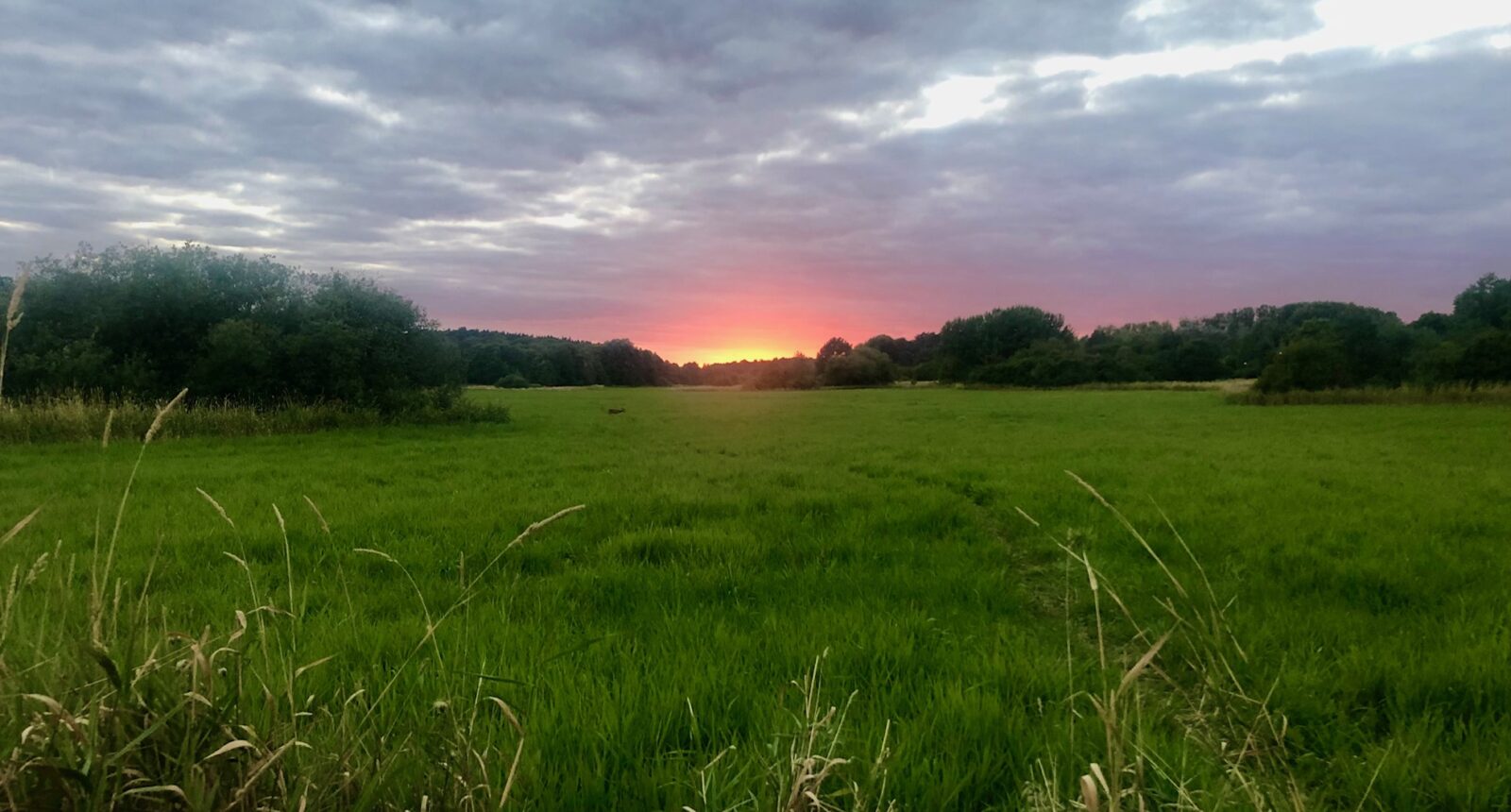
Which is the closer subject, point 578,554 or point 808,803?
point 808,803

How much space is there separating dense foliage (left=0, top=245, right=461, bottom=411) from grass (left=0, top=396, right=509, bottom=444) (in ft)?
2.05

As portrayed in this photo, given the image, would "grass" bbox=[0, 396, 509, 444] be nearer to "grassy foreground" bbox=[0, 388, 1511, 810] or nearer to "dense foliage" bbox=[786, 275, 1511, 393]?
"grassy foreground" bbox=[0, 388, 1511, 810]

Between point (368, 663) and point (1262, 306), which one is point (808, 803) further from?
point (1262, 306)

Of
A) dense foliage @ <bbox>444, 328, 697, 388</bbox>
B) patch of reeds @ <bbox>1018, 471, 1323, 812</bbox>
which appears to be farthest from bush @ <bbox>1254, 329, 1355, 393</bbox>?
Answer: dense foliage @ <bbox>444, 328, 697, 388</bbox>

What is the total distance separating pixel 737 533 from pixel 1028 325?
112657 millimetres

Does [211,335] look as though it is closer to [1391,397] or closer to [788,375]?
[1391,397]

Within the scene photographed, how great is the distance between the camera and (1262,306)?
122562 mm

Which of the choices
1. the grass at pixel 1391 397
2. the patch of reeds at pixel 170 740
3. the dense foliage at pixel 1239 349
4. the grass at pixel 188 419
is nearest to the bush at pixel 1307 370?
the dense foliage at pixel 1239 349

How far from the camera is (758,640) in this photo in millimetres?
4367

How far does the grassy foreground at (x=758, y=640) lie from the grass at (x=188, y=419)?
6860 millimetres

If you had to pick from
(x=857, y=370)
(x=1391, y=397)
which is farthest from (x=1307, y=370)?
(x=857, y=370)

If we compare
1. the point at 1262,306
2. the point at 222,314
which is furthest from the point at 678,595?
the point at 1262,306

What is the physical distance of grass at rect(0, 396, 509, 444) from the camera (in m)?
17.9

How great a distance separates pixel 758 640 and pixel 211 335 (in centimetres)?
2559
